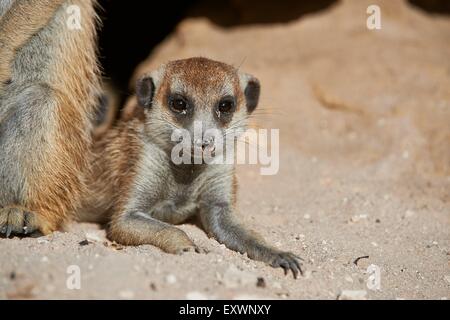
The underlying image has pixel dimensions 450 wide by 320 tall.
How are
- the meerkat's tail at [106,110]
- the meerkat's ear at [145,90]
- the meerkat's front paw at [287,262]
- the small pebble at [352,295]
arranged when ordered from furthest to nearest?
the meerkat's tail at [106,110]
the meerkat's ear at [145,90]
the meerkat's front paw at [287,262]
the small pebble at [352,295]

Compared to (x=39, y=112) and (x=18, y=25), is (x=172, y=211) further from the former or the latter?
(x=18, y=25)

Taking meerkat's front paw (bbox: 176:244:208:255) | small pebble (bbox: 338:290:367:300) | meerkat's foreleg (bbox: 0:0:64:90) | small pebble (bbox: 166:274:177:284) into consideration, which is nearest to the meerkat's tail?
meerkat's foreleg (bbox: 0:0:64:90)

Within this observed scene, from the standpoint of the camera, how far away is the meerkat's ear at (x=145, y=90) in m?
3.47

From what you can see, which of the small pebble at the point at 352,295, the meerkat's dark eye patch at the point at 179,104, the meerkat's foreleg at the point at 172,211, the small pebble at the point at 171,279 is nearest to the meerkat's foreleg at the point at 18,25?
the meerkat's dark eye patch at the point at 179,104

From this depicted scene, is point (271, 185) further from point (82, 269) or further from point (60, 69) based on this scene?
point (82, 269)

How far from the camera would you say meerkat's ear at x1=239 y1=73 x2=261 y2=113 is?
11.8 feet

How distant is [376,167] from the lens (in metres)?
4.49

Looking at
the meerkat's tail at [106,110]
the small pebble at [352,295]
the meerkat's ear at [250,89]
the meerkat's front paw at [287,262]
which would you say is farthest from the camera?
the meerkat's tail at [106,110]

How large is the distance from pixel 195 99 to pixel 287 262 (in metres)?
0.93

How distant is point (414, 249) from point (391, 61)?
2.27m

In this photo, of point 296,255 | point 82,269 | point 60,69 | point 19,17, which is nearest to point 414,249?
point 296,255

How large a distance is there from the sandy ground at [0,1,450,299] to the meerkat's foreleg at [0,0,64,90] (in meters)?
0.89

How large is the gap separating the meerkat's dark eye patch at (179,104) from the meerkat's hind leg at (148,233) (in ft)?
1.83

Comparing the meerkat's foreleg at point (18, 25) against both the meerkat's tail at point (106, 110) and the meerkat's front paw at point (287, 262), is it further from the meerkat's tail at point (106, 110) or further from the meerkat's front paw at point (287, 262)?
the meerkat's front paw at point (287, 262)
